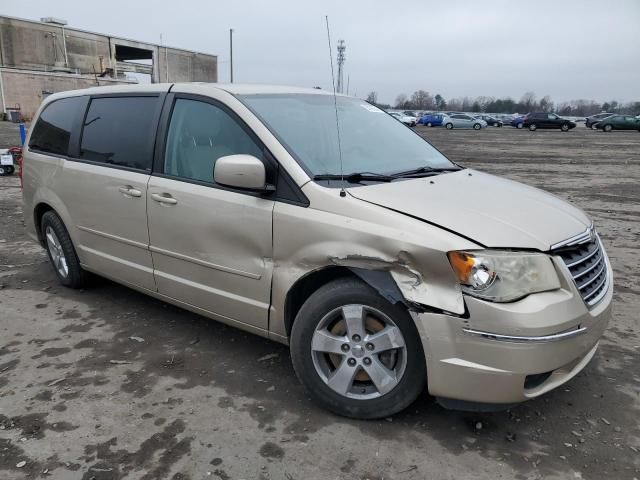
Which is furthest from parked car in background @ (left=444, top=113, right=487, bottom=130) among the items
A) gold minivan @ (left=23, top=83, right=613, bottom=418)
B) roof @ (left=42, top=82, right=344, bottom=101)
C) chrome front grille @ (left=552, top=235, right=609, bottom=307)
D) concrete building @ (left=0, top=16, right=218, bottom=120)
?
chrome front grille @ (left=552, top=235, right=609, bottom=307)

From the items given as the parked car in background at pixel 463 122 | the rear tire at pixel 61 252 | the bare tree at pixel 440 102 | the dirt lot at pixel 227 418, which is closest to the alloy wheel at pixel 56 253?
the rear tire at pixel 61 252

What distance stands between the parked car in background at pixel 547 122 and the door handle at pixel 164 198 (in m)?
45.7

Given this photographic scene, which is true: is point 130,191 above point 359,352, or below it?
above

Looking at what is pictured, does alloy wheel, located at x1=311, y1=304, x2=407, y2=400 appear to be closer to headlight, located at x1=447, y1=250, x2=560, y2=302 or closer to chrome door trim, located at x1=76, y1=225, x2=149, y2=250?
headlight, located at x1=447, y1=250, x2=560, y2=302

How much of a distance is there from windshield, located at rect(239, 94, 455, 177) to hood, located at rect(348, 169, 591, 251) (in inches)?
12.7

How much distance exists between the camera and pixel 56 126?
15.7ft

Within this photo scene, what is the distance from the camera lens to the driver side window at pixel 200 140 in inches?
130

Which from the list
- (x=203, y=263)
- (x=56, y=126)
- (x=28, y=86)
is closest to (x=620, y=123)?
(x=56, y=126)

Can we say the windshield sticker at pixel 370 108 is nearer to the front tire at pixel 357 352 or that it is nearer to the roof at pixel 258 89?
the roof at pixel 258 89

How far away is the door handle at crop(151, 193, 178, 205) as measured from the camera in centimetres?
349

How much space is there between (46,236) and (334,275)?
11.4ft

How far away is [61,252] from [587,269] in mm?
4280

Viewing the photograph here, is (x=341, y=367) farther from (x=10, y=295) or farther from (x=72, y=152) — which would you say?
(x=10, y=295)

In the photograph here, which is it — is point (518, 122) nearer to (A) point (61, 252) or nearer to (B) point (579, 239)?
(A) point (61, 252)
